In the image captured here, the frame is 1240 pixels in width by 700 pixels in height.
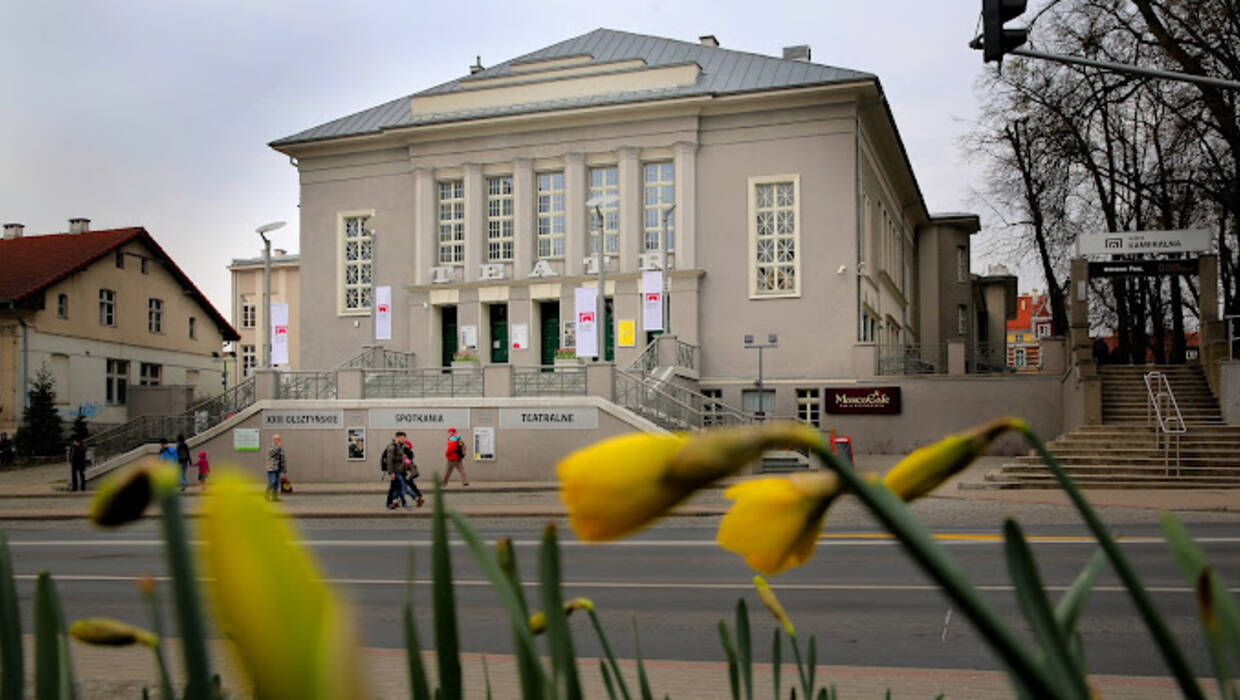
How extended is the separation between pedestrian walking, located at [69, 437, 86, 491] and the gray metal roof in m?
17.2

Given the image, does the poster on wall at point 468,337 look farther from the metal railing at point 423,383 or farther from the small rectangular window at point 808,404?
the small rectangular window at point 808,404

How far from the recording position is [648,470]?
2.14ft

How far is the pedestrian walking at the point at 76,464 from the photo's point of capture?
3148 cm

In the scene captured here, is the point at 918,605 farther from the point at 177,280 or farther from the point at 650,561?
the point at 177,280

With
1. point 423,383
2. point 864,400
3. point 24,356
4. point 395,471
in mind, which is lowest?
point 395,471

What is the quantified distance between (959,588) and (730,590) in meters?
11.5

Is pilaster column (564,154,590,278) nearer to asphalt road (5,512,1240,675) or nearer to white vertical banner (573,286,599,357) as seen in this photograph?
white vertical banner (573,286,599,357)

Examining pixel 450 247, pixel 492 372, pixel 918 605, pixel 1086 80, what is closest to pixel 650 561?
pixel 918 605

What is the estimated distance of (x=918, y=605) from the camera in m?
10.6

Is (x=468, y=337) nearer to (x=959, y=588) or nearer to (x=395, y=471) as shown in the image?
(x=395, y=471)

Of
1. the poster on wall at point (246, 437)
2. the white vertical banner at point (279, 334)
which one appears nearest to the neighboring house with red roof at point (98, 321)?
the white vertical banner at point (279, 334)

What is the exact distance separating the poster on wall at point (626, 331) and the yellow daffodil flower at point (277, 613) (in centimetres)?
3868

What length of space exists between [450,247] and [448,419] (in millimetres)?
12601

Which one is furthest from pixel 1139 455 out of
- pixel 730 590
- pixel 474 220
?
pixel 474 220
